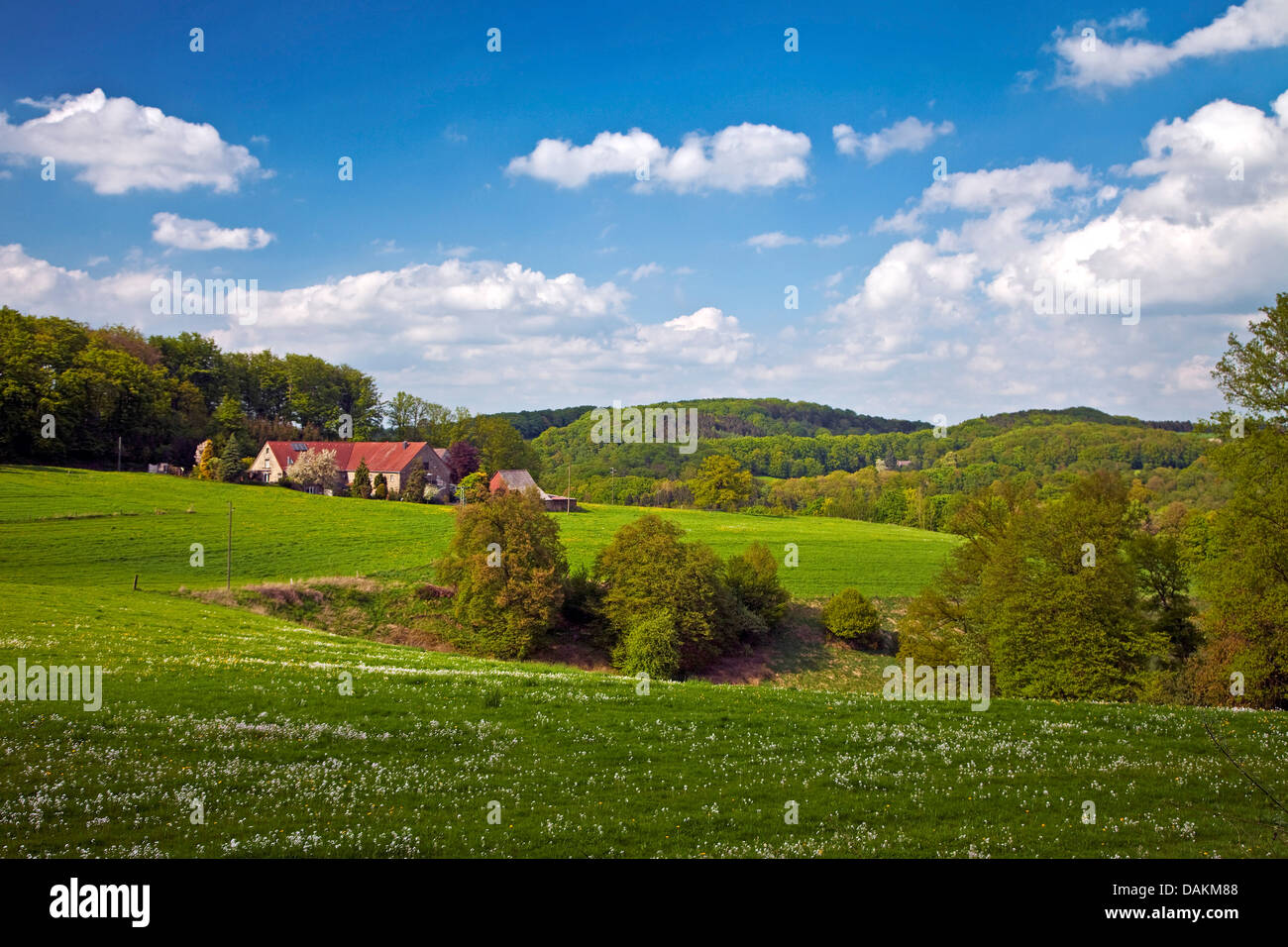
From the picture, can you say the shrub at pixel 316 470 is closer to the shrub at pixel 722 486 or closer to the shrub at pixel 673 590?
the shrub at pixel 722 486

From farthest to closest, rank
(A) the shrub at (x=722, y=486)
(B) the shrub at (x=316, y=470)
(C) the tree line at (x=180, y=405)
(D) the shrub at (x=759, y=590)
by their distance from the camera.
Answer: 1. (A) the shrub at (x=722, y=486)
2. (B) the shrub at (x=316, y=470)
3. (C) the tree line at (x=180, y=405)
4. (D) the shrub at (x=759, y=590)

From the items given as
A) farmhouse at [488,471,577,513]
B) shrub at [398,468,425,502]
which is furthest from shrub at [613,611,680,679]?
shrub at [398,468,425,502]

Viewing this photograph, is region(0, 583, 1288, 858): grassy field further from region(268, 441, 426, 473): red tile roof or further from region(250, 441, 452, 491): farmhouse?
region(268, 441, 426, 473): red tile roof

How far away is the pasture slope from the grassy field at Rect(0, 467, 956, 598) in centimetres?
4061

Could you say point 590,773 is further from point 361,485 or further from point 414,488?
point 361,485

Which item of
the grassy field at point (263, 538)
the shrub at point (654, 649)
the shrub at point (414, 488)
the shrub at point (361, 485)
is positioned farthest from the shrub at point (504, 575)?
the shrub at point (361, 485)

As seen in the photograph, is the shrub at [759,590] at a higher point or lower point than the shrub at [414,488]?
lower

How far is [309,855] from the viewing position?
815 cm

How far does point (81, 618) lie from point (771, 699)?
26.8 metres

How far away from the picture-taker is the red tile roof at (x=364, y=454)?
120 meters

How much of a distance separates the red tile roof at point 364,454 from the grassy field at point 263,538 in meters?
18.5

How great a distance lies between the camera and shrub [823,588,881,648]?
2397 inches

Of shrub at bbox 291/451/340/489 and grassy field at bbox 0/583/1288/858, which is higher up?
shrub at bbox 291/451/340/489

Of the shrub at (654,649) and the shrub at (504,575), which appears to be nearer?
the shrub at (654,649)
